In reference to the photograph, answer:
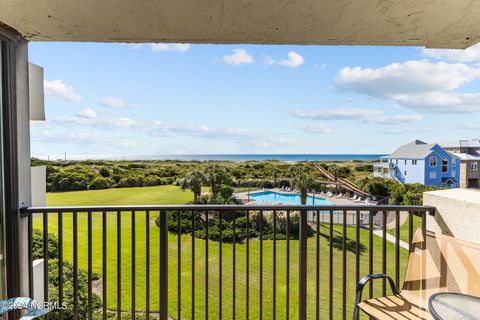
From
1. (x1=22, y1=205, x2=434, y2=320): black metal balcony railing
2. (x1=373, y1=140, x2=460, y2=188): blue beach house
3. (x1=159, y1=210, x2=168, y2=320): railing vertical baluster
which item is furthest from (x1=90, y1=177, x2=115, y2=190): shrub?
(x1=373, y1=140, x2=460, y2=188): blue beach house

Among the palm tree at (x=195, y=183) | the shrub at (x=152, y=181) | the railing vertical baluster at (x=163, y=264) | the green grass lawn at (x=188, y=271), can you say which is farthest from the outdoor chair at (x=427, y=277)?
the palm tree at (x=195, y=183)

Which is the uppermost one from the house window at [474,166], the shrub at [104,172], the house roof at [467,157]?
the house roof at [467,157]

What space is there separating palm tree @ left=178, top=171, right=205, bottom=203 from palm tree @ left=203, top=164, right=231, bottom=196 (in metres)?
0.25

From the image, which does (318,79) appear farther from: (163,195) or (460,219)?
(460,219)

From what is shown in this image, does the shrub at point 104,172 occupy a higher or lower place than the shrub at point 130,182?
higher

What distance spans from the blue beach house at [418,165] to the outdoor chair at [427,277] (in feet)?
21.3

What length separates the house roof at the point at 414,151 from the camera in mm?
9789

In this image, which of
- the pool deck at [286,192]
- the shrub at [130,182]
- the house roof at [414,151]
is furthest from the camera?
the pool deck at [286,192]

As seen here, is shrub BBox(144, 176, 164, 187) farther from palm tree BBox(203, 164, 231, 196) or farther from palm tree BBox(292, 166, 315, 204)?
palm tree BBox(292, 166, 315, 204)

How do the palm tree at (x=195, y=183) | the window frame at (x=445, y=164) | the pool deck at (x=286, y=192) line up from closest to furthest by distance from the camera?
the window frame at (x=445, y=164) < the palm tree at (x=195, y=183) < the pool deck at (x=286, y=192)

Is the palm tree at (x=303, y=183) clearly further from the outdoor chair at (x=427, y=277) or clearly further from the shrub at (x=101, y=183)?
the outdoor chair at (x=427, y=277)

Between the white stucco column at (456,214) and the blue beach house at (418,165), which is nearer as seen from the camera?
the white stucco column at (456,214)

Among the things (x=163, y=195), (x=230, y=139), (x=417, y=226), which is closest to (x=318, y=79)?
(x=230, y=139)

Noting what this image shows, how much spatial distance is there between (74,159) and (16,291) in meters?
5.57
